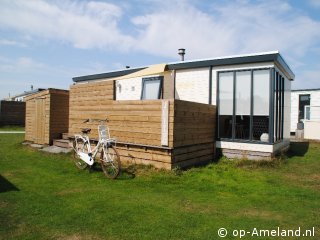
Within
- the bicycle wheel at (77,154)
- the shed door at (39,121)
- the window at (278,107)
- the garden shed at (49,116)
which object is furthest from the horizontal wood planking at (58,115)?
the window at (278,107)

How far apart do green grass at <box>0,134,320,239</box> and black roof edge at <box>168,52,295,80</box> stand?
3.34m

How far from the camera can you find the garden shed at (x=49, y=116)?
1229 cm

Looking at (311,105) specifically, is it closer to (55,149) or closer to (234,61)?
(234,61)

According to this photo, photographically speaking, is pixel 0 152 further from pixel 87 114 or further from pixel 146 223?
pixel 146 223

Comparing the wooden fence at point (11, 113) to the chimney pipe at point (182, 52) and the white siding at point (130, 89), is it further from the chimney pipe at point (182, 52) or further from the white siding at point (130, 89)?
the chimney pipe at point (182, 52)

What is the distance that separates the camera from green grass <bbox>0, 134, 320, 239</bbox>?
4250 millimetres

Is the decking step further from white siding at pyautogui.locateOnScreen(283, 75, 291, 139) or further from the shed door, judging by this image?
white siding at pyautogui.locateOnScreen(283, 75, 291, 139)

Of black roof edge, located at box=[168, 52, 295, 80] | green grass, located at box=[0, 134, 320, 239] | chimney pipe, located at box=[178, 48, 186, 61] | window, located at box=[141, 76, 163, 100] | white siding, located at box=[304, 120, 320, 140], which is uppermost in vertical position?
chimney pipe, located at box=[178, 48, 186, 61]

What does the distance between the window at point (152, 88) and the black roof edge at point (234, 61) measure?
863mm

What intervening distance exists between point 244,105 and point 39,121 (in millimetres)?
8563

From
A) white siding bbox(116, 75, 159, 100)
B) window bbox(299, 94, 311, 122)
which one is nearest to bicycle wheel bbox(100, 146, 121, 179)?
white siding bbox(116, 75, 159, 100)

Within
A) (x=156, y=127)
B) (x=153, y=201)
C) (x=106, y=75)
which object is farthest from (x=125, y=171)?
(x=106, y=75)

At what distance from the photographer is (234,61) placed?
10.0m

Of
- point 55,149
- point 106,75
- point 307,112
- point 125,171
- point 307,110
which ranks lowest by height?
point 125,171
